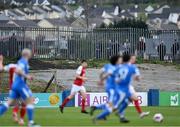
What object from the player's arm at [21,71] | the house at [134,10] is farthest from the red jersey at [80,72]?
the house at [134,10]


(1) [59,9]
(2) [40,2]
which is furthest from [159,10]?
(2) [40,2]

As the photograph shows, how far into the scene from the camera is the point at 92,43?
51406 millimetres

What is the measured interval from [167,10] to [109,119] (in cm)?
14128

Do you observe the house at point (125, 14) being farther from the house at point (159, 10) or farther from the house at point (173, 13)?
the house at point (173, 13)

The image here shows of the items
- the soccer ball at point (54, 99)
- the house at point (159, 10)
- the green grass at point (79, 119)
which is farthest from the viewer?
the house at point (159, 10)

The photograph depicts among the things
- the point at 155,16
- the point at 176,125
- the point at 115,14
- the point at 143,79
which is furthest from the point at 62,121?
the point at 115,14

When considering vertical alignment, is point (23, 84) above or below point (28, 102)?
above

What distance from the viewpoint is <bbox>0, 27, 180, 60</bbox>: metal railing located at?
5112 cm

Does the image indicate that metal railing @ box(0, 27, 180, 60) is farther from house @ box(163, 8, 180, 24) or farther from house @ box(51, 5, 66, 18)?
house @ box(51, 5, 66, 18)

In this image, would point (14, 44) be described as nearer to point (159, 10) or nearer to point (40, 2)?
point (40, 2)

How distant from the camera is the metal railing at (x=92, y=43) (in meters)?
51.1

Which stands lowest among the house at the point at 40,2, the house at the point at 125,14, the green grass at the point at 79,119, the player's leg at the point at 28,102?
the green grass at the point at 79,119

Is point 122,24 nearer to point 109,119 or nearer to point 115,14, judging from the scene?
point 109,119

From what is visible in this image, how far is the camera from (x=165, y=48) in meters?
51.9
